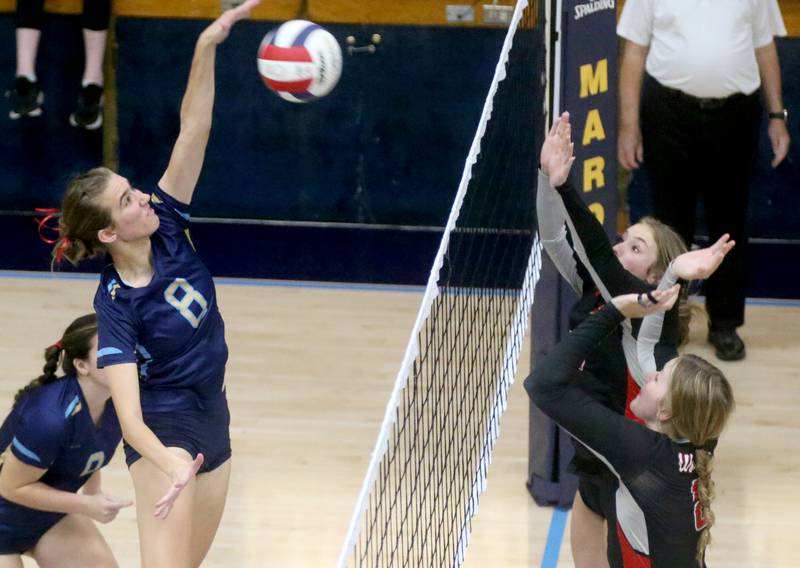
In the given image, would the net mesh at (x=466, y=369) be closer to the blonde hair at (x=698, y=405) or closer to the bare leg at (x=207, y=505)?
the bare leg at (x=207, y=505)

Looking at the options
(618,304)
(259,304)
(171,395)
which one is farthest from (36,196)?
(618,304)

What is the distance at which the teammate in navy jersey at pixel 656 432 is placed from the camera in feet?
12.2

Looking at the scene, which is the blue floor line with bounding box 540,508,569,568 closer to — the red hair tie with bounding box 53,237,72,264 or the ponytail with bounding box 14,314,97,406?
the ponytail with bounding box 14,314,97,406

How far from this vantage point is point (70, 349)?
4238 mm

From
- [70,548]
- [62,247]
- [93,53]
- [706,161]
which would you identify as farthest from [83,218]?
[93,53]

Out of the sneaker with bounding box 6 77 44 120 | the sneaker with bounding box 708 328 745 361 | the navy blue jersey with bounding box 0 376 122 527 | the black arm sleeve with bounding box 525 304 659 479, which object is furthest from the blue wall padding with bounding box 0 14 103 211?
the black arm sleeve with bounding box 525 304 659 479

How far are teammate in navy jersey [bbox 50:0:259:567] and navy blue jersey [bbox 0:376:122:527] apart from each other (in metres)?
0.17

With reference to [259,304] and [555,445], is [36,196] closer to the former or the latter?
[259,304]

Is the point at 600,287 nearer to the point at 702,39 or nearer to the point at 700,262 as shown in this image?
the point at 700,262

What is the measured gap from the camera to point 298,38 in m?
4.93

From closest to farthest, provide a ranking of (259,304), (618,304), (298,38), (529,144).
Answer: (618,304) → (298,38) → (529,144) → (259,304)

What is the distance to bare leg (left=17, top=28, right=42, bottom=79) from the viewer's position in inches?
340

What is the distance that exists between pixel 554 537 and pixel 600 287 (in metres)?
1.60

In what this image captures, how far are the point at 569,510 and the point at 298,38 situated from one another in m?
2.28
